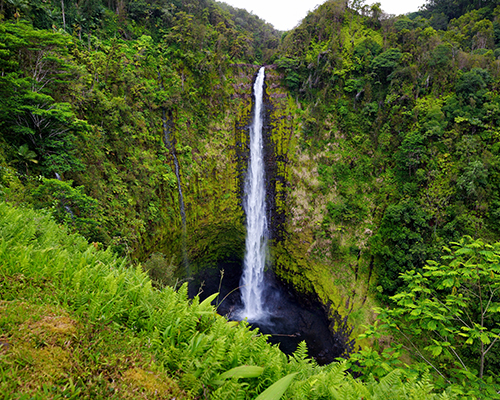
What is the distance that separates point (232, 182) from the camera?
19.5 meters

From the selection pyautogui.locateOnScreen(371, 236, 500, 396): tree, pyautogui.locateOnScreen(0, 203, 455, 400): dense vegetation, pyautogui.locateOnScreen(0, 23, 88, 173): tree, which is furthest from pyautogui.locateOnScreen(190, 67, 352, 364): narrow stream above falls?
pyautogui.locateOnScreen(0, 203, 455, 400): dense vegetation

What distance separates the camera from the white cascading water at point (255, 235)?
60.0ft

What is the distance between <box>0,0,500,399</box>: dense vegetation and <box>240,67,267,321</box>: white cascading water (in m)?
1.39

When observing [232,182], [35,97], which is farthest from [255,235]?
[35,97]

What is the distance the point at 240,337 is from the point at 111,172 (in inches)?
476

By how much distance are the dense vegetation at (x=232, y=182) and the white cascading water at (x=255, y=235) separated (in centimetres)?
139

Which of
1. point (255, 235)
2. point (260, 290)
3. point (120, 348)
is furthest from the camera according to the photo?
point (255, 235)

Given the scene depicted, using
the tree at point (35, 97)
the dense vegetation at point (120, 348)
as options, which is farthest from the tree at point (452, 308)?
the tree at point (35, 97)

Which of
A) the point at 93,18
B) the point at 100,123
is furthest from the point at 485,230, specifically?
the point at 93,18

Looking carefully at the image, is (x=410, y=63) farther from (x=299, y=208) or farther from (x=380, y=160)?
(x=299, y=208)

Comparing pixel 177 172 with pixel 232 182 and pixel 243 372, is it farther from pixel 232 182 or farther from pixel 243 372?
pixel 243 372

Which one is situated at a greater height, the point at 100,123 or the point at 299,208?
the point at 100,123

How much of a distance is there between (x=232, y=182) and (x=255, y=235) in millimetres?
4969

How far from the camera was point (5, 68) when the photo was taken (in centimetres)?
700
